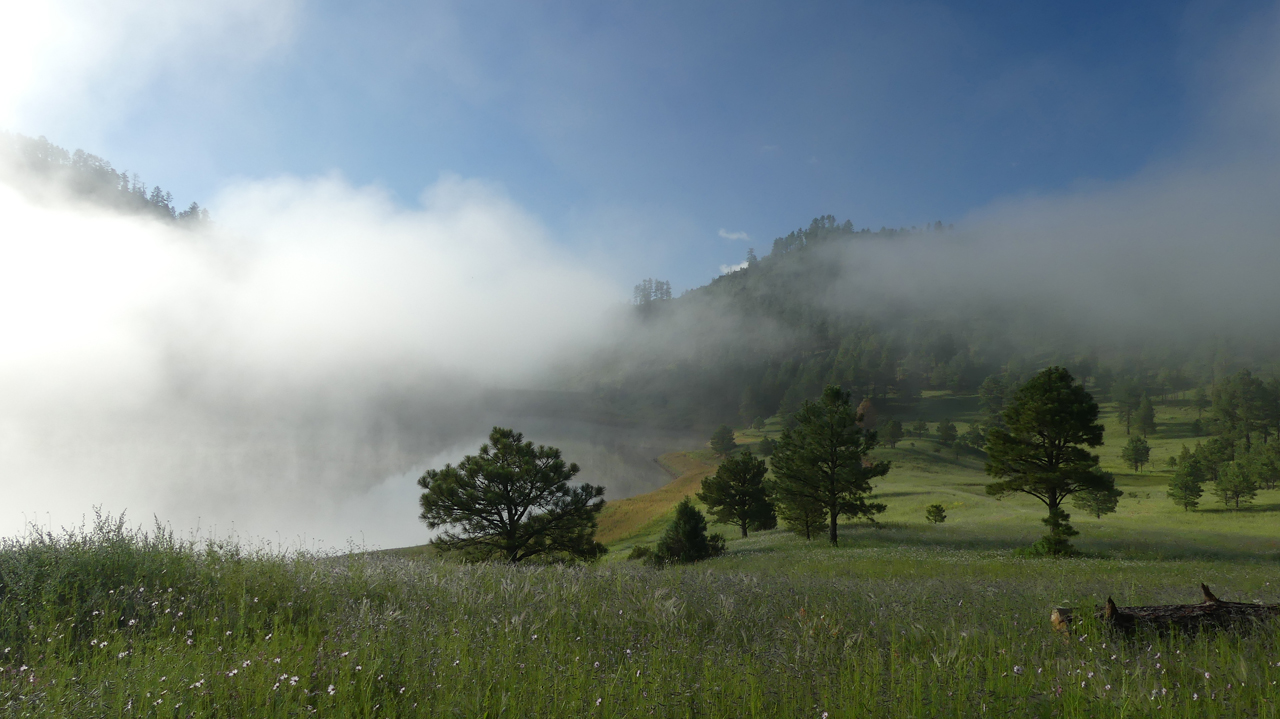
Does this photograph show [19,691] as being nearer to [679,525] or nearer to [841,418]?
[679,525]

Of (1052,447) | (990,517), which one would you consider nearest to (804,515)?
(1052,447)

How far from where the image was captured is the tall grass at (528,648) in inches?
140

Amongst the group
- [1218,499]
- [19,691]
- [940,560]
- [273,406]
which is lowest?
[1218,499]

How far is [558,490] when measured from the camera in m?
29.0

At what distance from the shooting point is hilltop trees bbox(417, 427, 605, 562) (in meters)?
27.8

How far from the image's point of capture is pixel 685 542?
3256cm

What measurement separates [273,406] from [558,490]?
182 metres

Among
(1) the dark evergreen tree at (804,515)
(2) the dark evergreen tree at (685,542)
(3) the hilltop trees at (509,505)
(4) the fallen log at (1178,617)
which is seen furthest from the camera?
(1) the dark evergreen tree at (804,515)

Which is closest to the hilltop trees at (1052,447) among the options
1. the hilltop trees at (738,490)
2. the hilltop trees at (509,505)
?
the hilltop trees at (738,490)

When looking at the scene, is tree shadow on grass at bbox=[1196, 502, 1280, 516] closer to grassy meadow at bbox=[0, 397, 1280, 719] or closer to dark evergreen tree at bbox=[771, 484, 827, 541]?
dark evergreen tree at bbox=[771, 484, 827, 541]

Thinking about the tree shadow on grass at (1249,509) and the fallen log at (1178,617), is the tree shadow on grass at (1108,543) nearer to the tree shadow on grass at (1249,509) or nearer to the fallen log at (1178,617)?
the tree shadow on grass at (1249,509)

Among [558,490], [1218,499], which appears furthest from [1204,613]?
[1218,499]

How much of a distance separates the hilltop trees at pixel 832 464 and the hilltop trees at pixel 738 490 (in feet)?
20.4

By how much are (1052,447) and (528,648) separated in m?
34.3
